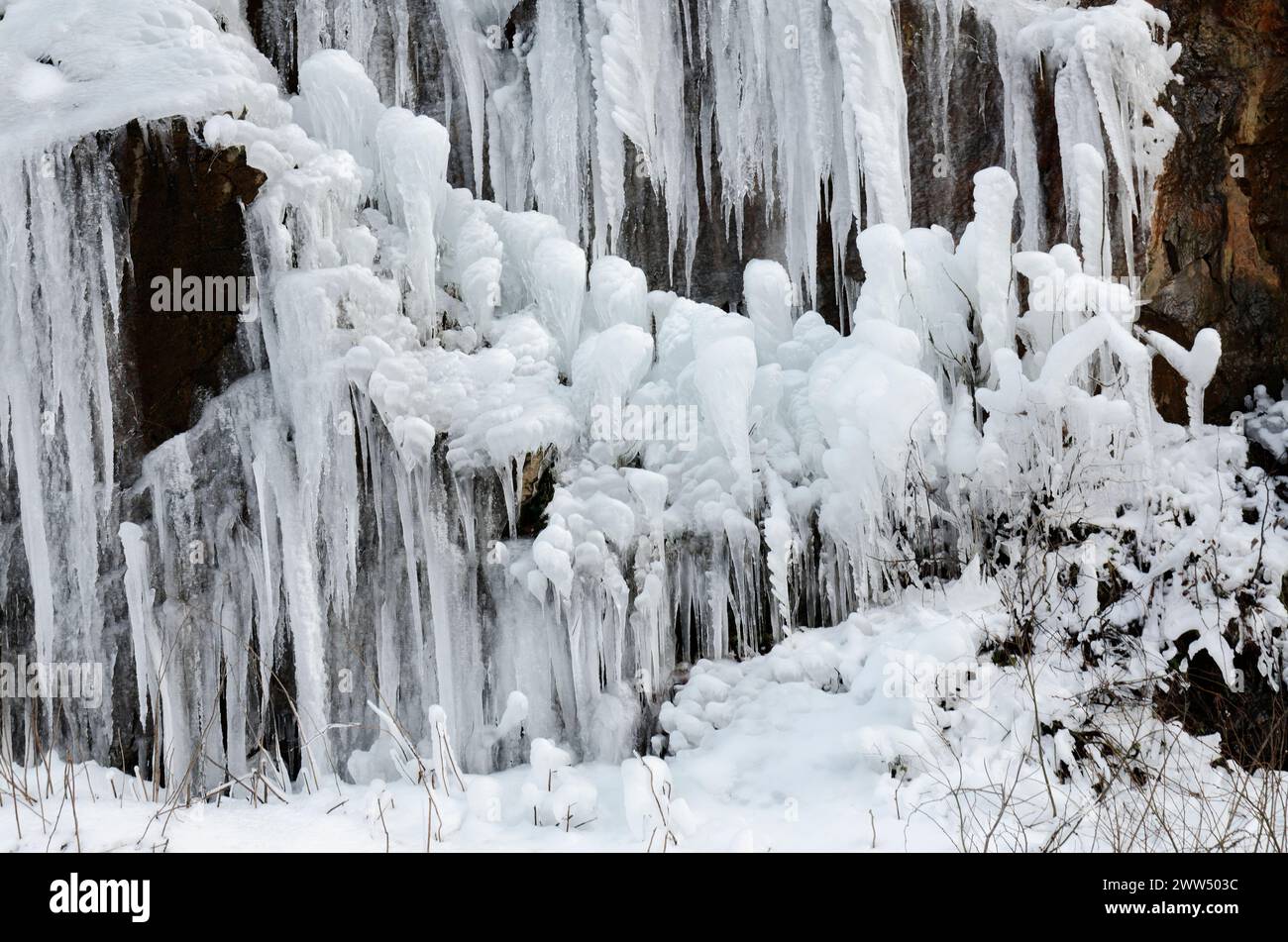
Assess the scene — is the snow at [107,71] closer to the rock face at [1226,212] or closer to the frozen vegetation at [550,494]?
the frozen vegetation at [550,494]

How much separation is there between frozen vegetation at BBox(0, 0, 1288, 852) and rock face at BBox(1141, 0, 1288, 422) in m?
0.35

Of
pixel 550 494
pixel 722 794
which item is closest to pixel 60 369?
pixel 550 494

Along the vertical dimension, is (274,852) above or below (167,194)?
below

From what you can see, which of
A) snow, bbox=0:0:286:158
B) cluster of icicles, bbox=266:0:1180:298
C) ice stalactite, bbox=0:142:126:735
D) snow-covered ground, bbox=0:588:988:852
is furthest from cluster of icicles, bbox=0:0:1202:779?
cluster of icicles, bbox=266:0:1180:298

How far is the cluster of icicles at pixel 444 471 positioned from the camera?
448 cm

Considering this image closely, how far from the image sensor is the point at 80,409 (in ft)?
14.9

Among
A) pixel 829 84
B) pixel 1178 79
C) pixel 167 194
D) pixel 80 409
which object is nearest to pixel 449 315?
pixel 167 194

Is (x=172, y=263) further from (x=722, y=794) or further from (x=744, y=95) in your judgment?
(x=722, y=794)

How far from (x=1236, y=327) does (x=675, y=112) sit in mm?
3770

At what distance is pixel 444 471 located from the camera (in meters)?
4.60

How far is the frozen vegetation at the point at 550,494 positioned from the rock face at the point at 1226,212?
35cm

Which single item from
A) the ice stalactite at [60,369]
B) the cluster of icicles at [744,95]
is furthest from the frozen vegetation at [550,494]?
the cluster of icicles at [744,95]

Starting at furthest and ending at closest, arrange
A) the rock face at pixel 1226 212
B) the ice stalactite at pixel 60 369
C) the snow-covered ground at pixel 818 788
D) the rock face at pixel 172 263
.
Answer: the rock face at pixel 1226 212 → the rock face at pixel 172 263 → the ice stalactite at pixel 60 369 → the snow-covered ground at pixel 818 788

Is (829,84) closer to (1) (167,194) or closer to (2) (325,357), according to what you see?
(2) (325,357)
